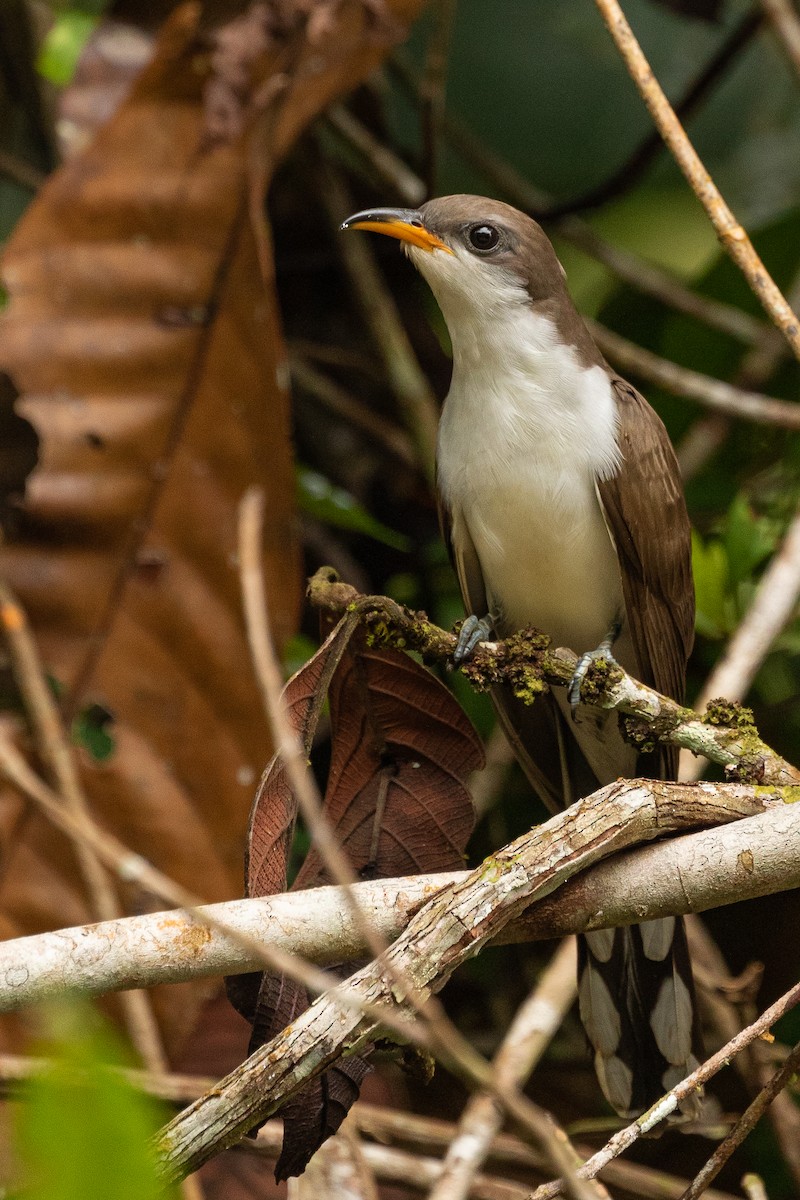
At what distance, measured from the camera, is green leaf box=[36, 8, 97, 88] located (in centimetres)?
398

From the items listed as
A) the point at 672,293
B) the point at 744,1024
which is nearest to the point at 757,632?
the point at 744,1024

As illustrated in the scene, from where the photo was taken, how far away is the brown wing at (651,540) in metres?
2.89

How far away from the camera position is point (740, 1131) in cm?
196

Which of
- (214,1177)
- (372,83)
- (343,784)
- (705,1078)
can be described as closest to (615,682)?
(343,784)

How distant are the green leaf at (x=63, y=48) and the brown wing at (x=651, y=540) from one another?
2045 millimetres

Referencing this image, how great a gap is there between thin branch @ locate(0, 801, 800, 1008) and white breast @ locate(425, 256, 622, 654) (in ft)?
3.46

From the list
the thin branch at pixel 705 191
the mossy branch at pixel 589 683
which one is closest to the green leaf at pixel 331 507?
the mossy branch at pixel 589 683

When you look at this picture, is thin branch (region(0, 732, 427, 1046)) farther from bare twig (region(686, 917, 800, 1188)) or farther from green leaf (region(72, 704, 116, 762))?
green leaf (region(72, 704, 116, 762))

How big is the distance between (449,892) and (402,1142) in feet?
4.31

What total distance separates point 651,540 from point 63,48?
7.81ft

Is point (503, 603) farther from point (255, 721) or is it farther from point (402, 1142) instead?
point (402, 1142)

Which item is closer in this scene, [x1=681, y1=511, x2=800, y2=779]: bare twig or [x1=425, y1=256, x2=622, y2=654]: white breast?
[x1=425, y1=256, x2=622, y2=654]: white breast

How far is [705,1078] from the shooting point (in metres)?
1.86

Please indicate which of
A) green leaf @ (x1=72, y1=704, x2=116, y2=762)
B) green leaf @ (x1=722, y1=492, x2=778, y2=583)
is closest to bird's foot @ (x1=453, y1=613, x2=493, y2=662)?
green leaf @ (x1=722, y1=492, x2=778, y2=583)
